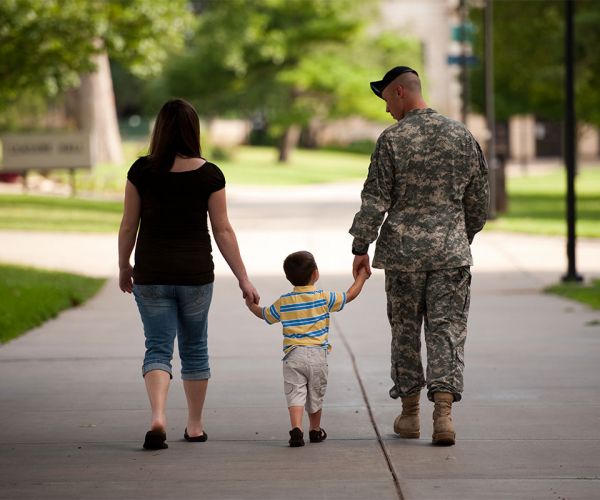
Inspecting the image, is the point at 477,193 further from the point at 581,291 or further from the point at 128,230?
the point at 581,291

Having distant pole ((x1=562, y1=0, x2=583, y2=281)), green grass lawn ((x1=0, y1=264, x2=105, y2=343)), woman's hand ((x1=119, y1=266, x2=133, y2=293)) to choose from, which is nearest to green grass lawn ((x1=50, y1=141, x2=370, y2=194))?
green grass lawn ((x1=0, y1=264, x2=105, y2=343))

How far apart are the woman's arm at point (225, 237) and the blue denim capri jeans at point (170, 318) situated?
19 cm

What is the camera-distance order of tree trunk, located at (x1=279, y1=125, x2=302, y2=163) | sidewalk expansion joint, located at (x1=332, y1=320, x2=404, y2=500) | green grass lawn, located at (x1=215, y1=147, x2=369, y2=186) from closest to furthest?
1. sidewalk expansion joint, located at (x1=332, y1=320, x2=404, y2=500)
2. green grass lawn, located at (x1=215, y1=147, x2=369, y2=186)
3. tree trunk, located at (x1=279, y1=125, x2=302, y2=163)

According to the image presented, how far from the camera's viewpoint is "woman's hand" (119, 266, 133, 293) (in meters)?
7.33

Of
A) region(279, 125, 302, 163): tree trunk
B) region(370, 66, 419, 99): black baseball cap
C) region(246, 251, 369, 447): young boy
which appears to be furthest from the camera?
region(279, 125, 302, 163): tree trunk

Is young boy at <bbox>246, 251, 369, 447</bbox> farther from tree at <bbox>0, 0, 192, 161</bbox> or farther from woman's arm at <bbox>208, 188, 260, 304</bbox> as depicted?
tree at <bbox>0, 0, 192, 161</bbox>

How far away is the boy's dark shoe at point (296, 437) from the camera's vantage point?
721 cm

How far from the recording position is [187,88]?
58500 mm

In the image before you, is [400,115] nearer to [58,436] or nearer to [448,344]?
[448,344]

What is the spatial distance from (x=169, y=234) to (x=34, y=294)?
728 cm

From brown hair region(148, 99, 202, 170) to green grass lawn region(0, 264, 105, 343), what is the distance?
16.5 feet

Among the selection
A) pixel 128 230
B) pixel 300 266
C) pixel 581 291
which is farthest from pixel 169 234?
pixel 581 291

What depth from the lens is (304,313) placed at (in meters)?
7.21

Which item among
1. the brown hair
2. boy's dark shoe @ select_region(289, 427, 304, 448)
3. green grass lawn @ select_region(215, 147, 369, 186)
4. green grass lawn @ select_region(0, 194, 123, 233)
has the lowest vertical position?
green grass lawn @ select_region(215, 147, 369, 186)
